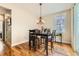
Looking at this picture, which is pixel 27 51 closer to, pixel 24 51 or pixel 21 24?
pixel 24 51

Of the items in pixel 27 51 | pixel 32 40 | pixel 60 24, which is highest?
pixel 60 24

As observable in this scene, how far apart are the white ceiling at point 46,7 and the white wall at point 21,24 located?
0.13 meters

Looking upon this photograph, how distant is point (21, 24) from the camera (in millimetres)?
2578

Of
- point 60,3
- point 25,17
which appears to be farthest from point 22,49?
point 60,3

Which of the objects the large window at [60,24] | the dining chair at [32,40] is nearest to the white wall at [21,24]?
the dining chair at [32,40]

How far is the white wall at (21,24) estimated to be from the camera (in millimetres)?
2559

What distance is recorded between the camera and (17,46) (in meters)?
2.57

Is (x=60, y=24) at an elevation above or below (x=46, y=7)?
below

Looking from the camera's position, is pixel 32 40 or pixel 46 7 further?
pixel 32 40

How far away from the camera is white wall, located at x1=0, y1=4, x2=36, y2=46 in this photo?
2.56 m

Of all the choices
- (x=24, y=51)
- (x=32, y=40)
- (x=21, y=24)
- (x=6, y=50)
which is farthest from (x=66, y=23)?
(x=6, y=50)

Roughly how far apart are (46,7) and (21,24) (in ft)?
2.38

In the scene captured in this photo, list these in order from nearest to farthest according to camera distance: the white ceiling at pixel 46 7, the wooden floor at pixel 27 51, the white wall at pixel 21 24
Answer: the white ceiling at pixel 46 7
the wooden floor at pixel 27 51
the white wall at pixel 21 24

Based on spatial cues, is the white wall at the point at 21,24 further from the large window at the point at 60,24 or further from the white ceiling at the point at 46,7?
the large window at the point at 60,24
